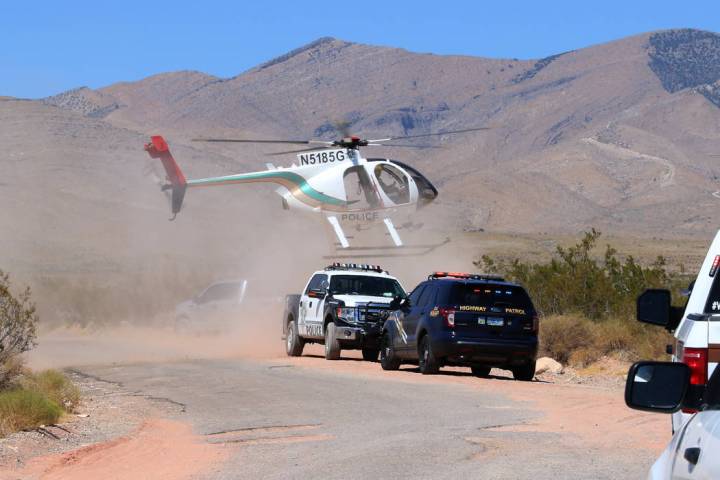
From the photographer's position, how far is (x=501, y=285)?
2225 cm

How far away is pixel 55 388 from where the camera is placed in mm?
17891

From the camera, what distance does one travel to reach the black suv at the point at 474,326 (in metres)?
21.7

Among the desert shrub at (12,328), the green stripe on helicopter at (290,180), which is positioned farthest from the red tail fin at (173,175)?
the desert shrub at (12,328)

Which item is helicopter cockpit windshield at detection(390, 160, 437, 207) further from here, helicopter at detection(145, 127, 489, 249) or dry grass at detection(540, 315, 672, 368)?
dry grass at detection(540, 315, 672, 368)

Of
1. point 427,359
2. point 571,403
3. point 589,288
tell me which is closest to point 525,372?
point 427,359

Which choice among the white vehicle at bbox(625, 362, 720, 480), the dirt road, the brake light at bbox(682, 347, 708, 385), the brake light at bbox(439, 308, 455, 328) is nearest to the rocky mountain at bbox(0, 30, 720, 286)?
the brake light at bbox(439, 308, 455, 328)

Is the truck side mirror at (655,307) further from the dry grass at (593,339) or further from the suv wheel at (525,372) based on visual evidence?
the dry grass at (593,339)

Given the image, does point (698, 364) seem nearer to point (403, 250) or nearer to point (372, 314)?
point (372, 314)

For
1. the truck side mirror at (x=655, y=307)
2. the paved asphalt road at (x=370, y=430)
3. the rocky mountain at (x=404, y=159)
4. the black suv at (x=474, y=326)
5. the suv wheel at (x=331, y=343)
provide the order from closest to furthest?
the truck side mirror at (x=655, y=307) < the paved asphalt road at (x=370, y=430) < the black suv at (x=474, y=326) < the suv wheel at (x=331, y=343) < the rocky mountain at (x=404, y=159)

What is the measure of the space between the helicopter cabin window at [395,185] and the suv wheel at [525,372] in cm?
2089

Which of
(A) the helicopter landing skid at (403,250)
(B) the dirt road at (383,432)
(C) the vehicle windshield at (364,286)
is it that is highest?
(A) the helicopter landing skid at (403,250)

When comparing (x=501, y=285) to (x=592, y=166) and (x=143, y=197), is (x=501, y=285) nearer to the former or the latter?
(x=143, y=197)

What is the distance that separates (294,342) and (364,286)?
7.88ft

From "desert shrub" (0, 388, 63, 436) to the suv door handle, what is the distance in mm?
10009
